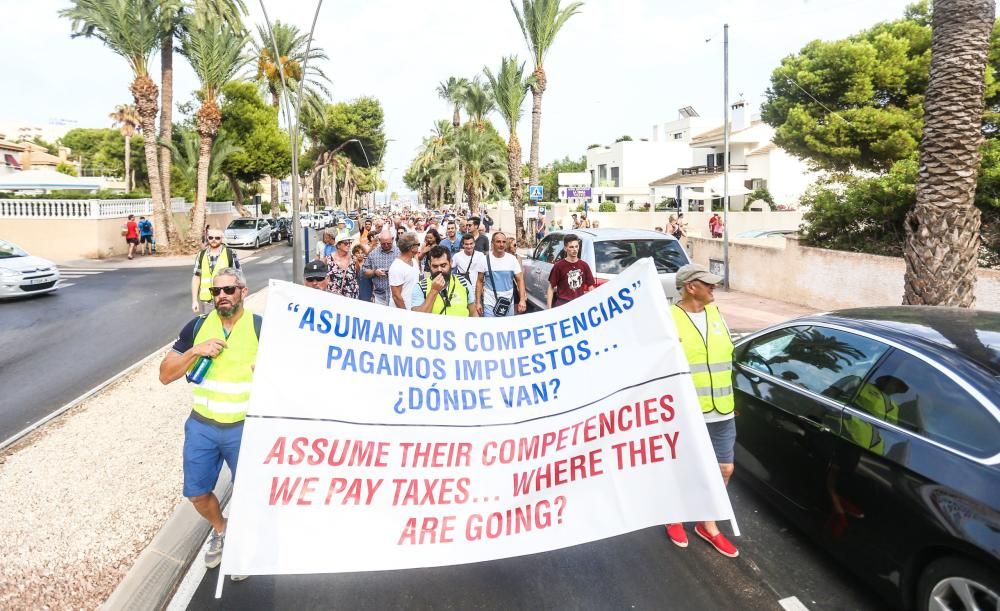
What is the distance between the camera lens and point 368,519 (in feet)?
10.8

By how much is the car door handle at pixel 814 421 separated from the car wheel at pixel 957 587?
2.98ft

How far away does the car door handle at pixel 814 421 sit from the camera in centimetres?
379

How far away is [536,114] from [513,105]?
6.91ft

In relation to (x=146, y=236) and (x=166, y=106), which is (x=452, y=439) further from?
(x=166, y=106)

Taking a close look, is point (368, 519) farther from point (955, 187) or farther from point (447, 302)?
point (955, 187)

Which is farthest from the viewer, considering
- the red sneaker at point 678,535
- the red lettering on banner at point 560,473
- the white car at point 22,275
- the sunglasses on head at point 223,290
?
the white car at point 22,275

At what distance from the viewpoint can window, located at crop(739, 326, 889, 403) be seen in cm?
379

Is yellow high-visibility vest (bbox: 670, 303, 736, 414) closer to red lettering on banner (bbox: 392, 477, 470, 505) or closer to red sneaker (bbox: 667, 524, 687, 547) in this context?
red sneaker (bbox: 667, 524, 687, 547)

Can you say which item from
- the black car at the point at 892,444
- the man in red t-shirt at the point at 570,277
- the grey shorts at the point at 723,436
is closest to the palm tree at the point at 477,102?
the man in red t-shirt at the point at 570,277

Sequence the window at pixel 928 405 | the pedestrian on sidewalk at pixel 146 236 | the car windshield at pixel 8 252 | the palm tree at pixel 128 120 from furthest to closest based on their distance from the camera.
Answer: the palm tree at pixel 128 120 → the pedestrian on sidewalk at pixel 146 236 → the car windshield at pixel 8 252 → the window at pixel 928 405

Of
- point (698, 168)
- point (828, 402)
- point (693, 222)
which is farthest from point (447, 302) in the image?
point (698, 168)

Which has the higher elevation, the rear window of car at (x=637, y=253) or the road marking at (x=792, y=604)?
the rear window of car at (x=637, y=253)

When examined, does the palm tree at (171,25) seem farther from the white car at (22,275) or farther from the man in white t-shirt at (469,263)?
the man in white t-shirt at (469,263)

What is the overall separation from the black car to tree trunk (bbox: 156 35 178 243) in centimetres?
2963
